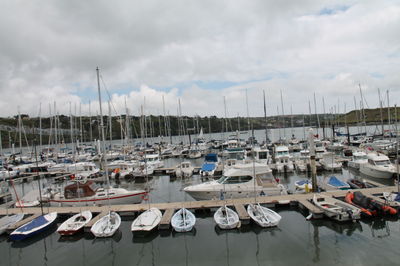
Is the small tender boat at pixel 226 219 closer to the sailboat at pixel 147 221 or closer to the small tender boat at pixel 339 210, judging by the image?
the sailboat at pixel 147 221

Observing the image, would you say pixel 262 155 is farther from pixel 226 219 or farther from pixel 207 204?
pixel 226 219

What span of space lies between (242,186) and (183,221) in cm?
658

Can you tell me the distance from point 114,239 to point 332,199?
49.5 ft

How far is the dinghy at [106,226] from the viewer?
15.2 metres

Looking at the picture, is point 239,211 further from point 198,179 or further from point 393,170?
point 393,170

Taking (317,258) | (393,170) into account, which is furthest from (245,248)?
(393,170)

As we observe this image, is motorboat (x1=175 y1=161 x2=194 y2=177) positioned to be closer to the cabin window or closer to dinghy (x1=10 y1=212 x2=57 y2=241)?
the cabin window

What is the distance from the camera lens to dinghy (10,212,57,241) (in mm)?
15781

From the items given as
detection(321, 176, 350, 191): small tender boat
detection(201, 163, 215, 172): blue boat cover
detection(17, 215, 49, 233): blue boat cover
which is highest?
detection(201, 163, 215, 172): blue boat cover

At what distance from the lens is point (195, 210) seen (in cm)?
1905

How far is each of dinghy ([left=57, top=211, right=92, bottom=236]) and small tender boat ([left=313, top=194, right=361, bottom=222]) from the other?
1562cm

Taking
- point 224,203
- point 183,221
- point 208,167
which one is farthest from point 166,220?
point 208,167

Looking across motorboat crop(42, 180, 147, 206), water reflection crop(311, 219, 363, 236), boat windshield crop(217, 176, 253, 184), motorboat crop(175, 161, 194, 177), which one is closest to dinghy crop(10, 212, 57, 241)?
motorboat crop(42, 180, 147, 206)

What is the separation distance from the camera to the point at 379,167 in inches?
1110
